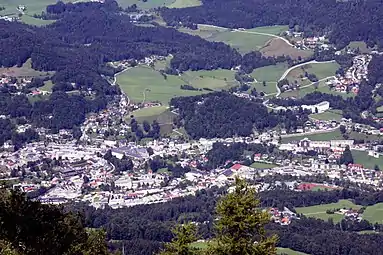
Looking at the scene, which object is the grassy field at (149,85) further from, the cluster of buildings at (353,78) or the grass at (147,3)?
the grass at (147,3)

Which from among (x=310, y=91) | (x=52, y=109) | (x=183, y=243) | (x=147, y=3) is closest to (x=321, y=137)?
(x=310, y=91)

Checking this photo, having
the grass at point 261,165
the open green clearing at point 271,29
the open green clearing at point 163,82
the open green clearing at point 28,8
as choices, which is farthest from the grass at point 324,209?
the open green clearing at point 28,8

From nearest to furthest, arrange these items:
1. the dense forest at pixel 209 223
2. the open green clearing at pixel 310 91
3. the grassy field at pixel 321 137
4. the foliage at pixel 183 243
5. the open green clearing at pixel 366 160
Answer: the foliage at pixel 183 243 → the dense forest at pixel 209 223 → the open green clearing at pixel 366 160 → the grassy field at pixel 321 137 → the open green clearing at pixel 310 91

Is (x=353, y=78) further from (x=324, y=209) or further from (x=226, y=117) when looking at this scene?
(x=324, y=209)

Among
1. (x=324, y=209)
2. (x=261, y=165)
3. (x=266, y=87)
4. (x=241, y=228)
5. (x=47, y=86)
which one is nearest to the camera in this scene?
(x=241, y=228)

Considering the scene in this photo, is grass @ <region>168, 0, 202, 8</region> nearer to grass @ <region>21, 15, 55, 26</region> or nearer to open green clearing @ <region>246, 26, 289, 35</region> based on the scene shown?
open green clearing @ <region>246, 26, 289, 35</region>

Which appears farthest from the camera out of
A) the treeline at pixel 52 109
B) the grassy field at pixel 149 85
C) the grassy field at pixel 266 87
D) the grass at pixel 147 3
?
the grass at pixel 147 3

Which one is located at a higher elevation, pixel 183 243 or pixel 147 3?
pixel 183 243
